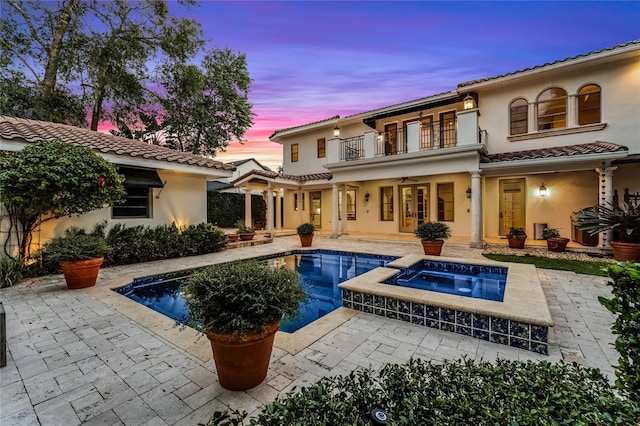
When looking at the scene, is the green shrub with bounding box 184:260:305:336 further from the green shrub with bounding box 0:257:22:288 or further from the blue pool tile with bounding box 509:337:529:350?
the green shrub with bounding box 0:257:22:288

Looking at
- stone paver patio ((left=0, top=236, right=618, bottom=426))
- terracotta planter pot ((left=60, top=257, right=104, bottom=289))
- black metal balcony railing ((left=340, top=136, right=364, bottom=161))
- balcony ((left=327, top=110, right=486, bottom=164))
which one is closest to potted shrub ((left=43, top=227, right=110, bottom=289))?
terracotta planter pot ((left=60, top=257, right=104, bottom=289))

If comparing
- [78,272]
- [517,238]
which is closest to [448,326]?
[78,272]

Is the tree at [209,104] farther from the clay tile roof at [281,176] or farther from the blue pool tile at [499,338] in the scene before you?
the blue pool tile at [499,338]

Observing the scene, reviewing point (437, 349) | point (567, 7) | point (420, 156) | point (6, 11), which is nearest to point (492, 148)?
point (420, 156)

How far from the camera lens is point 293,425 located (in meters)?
1.29

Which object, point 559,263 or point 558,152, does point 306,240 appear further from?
point 558,152

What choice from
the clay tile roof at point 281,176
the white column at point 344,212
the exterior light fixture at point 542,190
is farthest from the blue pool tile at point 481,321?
the white column at point 344,212

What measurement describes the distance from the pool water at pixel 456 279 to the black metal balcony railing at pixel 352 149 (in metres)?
7.64

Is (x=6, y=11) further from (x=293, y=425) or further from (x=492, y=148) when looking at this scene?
(x=492, y=148)

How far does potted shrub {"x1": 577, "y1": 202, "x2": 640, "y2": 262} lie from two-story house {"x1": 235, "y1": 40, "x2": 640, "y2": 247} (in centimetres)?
122

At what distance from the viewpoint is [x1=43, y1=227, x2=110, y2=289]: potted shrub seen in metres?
5.98

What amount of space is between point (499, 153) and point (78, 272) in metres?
14.7

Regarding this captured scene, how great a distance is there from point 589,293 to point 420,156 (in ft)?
24.3

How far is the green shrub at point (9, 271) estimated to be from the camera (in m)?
6.38
